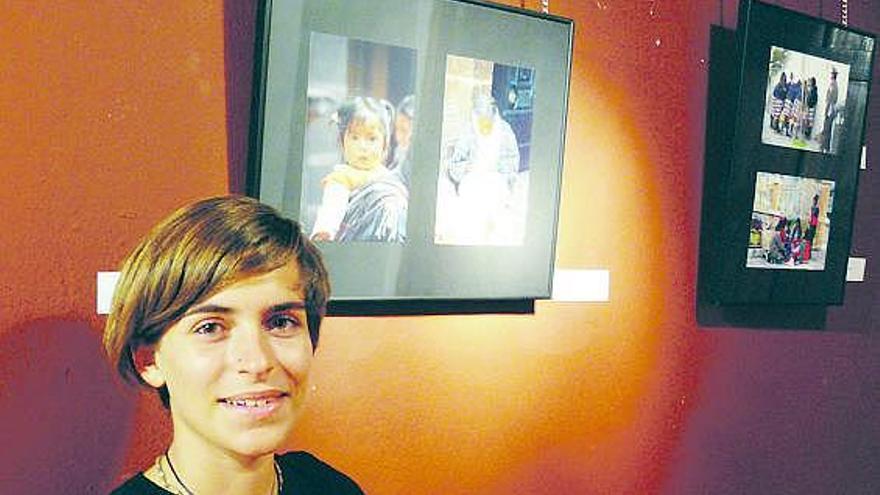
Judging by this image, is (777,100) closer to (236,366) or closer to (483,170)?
(483,170)

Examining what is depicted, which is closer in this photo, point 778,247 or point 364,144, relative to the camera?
point 364,144

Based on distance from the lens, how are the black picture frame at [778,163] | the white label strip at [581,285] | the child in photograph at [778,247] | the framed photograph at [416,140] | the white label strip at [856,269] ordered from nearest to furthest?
the framed photograph at [416,140] → the white label strip at [581,285] → the black picture frame at [778,163] → the child in photograph at [778,247] → the white label strip at [856,269]

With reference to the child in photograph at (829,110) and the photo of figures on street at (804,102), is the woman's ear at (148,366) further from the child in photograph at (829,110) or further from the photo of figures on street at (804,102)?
the child in photograph at (829,110)

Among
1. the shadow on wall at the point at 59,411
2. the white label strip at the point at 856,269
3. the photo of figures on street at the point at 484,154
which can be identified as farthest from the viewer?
the white label strip at the point at 856,269

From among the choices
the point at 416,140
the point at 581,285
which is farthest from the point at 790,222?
the point at 416,140

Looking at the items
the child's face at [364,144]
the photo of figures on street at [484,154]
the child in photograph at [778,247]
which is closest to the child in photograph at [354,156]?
the child's face at [364,144]

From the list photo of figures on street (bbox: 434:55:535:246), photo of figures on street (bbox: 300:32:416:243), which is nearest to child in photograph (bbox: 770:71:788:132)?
photo of figures on street (bbox: 434:55:535:246)

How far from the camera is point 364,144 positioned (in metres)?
1.84

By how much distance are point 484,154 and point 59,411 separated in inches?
37.4

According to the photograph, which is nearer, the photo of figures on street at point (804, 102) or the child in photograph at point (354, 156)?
the child in photograph at point (354, 156)

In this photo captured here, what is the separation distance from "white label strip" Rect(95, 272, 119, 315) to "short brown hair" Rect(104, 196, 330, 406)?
10.2 inches

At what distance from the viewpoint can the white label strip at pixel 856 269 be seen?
2990 mm

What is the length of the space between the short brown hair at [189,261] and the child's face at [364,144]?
470 mm

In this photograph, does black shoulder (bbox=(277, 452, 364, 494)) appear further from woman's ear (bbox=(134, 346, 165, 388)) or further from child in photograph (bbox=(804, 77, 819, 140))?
child in photograph (bbox=(804, 77, 819, 140))
